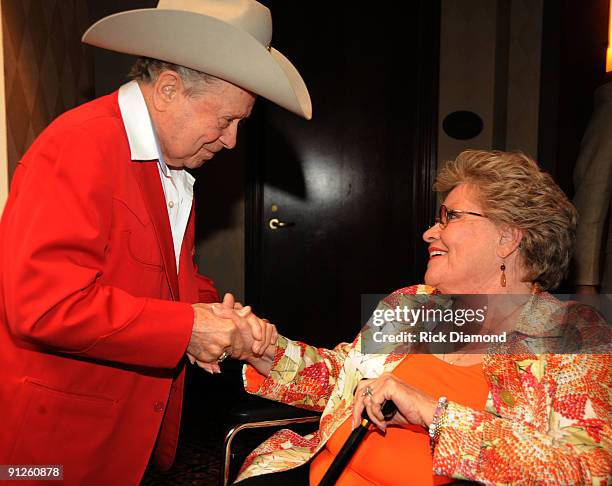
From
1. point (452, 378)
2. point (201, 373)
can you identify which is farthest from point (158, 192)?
point (201, 373)

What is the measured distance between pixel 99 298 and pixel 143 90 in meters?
0.56

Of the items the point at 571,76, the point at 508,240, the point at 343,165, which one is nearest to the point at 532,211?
the point at 508,240

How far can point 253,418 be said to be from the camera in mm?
1717

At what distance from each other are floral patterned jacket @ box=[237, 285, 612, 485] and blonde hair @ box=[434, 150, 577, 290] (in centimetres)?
10

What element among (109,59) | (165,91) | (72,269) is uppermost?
(109,59)

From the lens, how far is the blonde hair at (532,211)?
5.45 ft

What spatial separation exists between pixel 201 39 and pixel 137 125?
0.25 m

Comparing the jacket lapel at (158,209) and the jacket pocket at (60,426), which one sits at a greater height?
the jacket lapel at (158,209)

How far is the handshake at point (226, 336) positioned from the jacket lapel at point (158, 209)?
122 mm

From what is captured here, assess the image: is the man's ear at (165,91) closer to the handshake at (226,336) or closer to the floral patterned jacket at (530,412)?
the handshake at (226,336)

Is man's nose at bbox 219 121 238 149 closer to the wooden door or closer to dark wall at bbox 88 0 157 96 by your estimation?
the wooden door

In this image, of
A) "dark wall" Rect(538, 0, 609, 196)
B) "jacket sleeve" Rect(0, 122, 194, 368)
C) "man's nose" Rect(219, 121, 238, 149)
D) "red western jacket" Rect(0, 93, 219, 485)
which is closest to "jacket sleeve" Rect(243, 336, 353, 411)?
"red western jacket" Rect(0, 93, 219, 485)

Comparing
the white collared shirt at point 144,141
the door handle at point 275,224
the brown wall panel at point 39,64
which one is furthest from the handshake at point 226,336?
the door handle at point 275,224

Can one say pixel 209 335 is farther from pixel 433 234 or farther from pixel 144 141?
pixel 433 234
